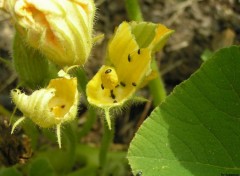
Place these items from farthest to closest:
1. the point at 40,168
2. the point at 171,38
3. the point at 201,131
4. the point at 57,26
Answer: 1. the point at 171,38
2. the point at 40,168
3. the point at 201,131
4. the point at 57,26

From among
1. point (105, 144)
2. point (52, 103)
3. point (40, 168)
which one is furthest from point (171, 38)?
point (52, 103)

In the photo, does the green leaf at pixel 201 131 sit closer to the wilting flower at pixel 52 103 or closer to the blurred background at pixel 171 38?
the wilting flower at pixel 52 103

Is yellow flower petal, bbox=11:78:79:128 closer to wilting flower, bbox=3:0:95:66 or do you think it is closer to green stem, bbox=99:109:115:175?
wilting flower, bbox=3:0:95:66

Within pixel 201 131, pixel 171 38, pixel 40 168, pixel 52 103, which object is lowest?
pixel 171 38

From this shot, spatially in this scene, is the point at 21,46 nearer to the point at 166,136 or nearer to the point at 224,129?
the point at 166,136

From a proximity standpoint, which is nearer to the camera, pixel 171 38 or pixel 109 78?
pixel 109 78

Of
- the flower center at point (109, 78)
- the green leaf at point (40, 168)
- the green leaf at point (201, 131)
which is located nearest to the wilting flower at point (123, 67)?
the flower center at point (109, 78)

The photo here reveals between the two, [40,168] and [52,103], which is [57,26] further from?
[40,168]
